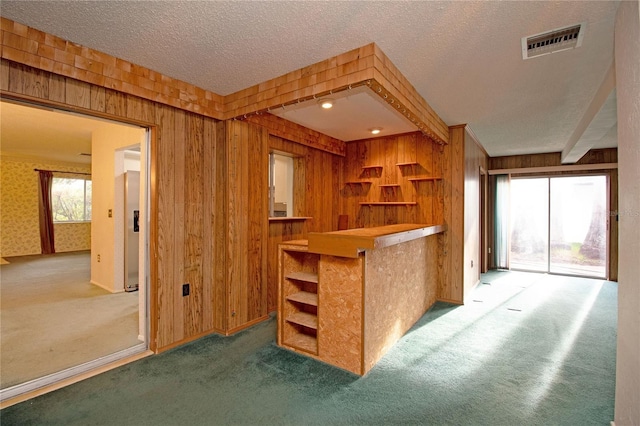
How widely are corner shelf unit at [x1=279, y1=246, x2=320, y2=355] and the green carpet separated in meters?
0.18

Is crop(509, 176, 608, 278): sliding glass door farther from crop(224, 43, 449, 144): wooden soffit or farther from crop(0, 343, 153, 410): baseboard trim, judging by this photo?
crop(0, 343, 153, 410): baseboard trim

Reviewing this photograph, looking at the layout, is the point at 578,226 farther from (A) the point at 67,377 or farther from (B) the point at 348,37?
(A) the point at 67,377

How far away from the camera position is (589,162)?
18.5 feet

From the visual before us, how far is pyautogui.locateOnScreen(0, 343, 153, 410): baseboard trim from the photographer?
2011 mm

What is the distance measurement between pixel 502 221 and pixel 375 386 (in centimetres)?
563

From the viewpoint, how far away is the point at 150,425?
1.78m

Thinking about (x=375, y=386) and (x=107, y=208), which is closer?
(x=375, y=386)

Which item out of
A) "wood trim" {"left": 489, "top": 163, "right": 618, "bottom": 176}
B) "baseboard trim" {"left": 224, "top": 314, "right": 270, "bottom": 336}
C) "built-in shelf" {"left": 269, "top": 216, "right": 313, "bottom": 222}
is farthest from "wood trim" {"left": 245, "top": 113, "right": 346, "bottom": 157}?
"wood trim" {"left": 489, "top": 163, "right": 618, "bottom": 176}

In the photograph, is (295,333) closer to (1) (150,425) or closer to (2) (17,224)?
(1) (150,425)

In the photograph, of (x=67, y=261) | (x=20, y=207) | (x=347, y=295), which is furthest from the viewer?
(x=20, y=207)

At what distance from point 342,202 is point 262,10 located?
3.68 m

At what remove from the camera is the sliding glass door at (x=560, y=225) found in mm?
5758

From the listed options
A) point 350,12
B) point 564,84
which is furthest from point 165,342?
point 564,84

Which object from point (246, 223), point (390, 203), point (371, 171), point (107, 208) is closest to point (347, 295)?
point (246, 223)
